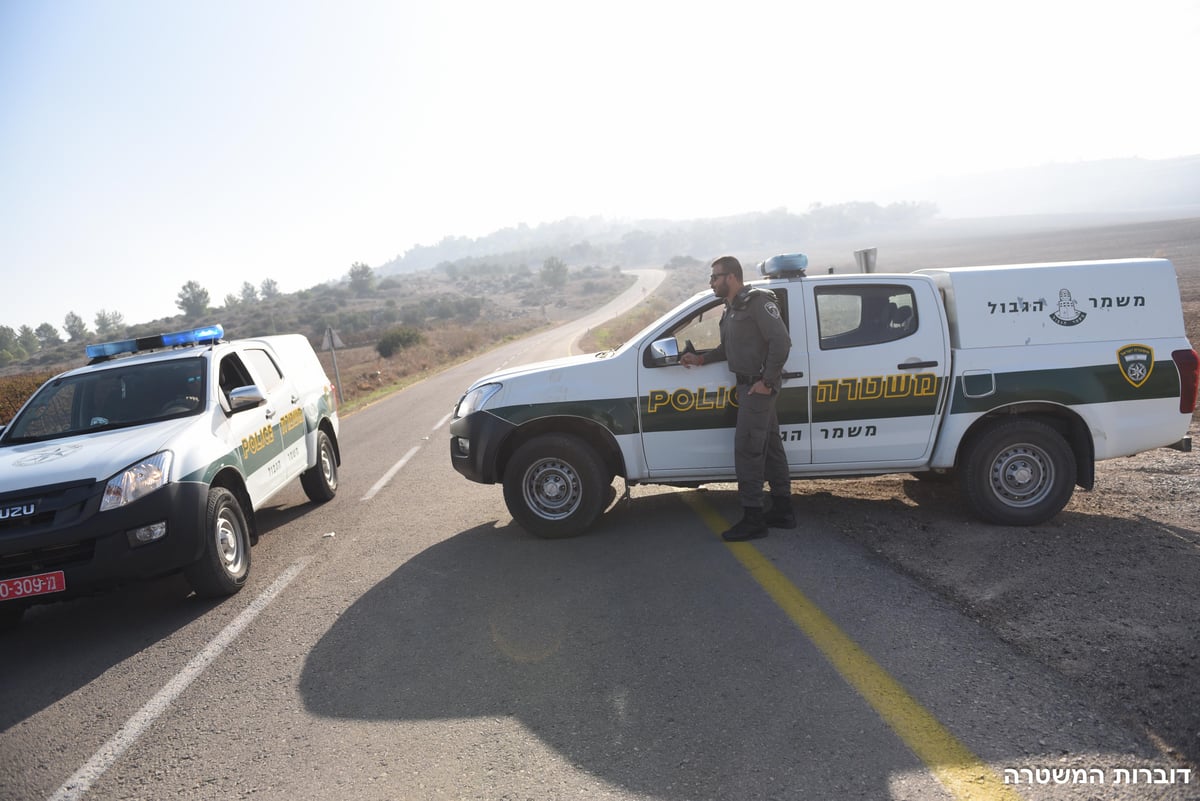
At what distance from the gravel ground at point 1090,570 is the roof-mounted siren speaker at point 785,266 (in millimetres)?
2000

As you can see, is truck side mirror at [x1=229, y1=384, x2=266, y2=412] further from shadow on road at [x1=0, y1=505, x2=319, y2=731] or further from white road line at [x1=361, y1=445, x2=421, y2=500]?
white road line at [x1=361, y1=445, x2=421, y2=500]

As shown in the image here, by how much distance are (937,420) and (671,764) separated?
3879mm

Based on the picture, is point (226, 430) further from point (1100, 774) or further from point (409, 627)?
point (1100, 774)

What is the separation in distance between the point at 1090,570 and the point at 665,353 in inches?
123

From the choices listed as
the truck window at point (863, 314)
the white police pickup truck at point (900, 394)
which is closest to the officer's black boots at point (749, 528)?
the white police pickup truck at point (900, 394)

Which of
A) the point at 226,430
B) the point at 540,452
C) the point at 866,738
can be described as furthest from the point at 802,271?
the point at 226,430

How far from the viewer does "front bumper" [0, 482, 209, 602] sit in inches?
182

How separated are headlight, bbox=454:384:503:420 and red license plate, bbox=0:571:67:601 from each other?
2.98 meters

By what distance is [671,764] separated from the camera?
3.01m

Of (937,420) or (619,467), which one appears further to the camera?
(619,467)

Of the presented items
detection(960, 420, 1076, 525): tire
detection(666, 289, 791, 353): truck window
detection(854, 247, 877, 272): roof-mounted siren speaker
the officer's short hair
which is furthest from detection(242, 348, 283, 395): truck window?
detection(960, 420, 1076, 525): tire

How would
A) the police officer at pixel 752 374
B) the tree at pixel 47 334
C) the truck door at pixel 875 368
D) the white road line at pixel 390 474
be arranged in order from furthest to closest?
the tree at pixel 47 334
the white road line at pixel 390 474
the truck door at pixel 875 368
the police officer at pixel 752 374

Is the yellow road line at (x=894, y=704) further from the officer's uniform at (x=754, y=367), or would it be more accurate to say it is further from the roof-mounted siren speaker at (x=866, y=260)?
the roof-mounted siren speaker at (x=866, y=260)

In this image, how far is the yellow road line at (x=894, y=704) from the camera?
276 cm
